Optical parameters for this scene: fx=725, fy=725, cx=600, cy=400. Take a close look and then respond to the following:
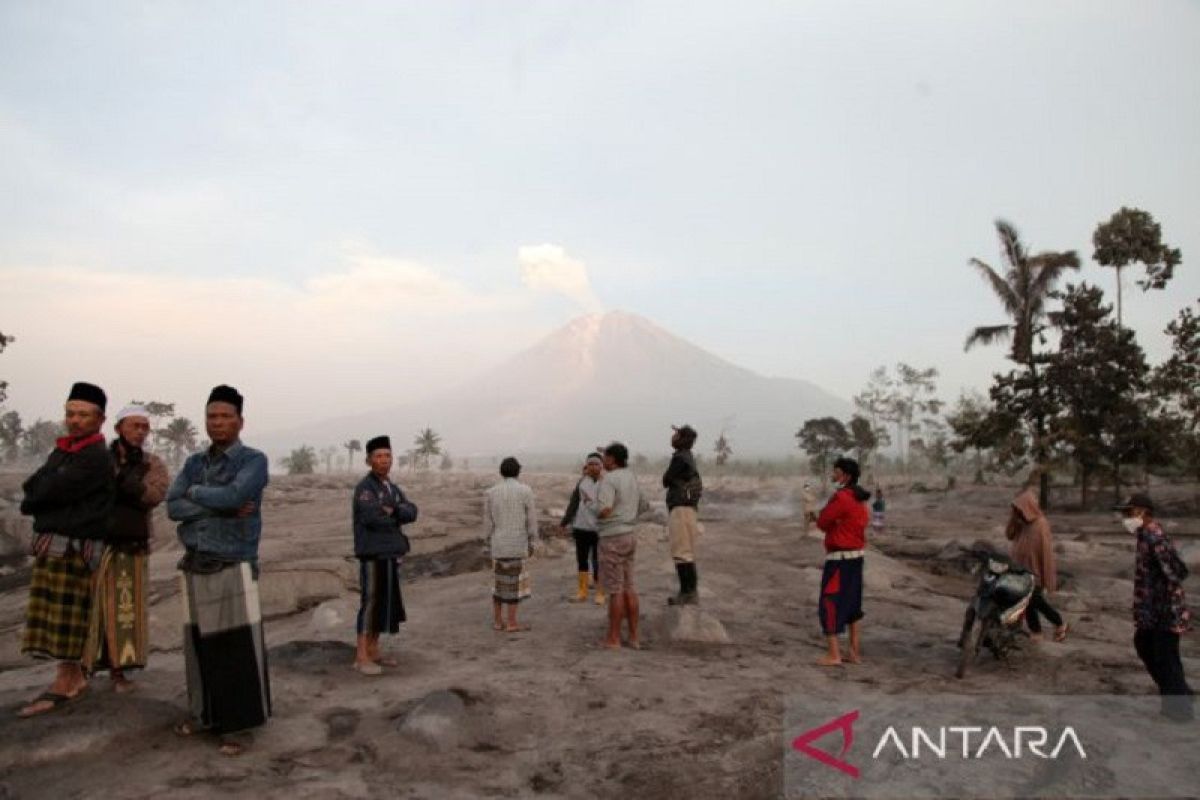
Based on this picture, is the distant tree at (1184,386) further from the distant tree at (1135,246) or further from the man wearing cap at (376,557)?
the man wearing cap at (376,557)

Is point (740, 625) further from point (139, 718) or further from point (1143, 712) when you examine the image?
point (139, 718)

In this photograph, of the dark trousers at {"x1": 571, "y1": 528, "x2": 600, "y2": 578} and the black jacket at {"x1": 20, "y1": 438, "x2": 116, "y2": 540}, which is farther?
the dark trousers at {"x1": 571, "y1": 528, "x2": 600, "y2": 578}

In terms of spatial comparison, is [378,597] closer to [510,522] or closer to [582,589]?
[510,522]

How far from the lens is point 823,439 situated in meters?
45.9

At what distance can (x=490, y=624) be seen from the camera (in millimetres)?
8008

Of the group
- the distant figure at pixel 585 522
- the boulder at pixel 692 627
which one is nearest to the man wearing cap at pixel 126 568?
the boulder at pixel 692 627

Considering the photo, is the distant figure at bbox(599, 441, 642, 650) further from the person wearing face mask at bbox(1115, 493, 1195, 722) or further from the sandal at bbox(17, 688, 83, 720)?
the sandal at bbox(17, 688, 83, 720)

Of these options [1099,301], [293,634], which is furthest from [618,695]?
[1099,301]

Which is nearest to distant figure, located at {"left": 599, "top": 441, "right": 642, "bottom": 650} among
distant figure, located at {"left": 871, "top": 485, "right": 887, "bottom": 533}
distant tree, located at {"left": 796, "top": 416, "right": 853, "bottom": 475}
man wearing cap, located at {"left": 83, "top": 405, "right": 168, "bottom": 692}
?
man wearing cap, located at {"left": 83, "top": 405, "right": 168, "bottom": 692}

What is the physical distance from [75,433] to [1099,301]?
27.1 meters

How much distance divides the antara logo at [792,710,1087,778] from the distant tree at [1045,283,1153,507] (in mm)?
21416

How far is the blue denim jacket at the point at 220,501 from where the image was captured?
417cm

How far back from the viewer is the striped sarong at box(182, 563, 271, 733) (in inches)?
164

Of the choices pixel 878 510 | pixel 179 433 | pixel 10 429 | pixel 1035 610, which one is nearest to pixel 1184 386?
pixel 878 510
